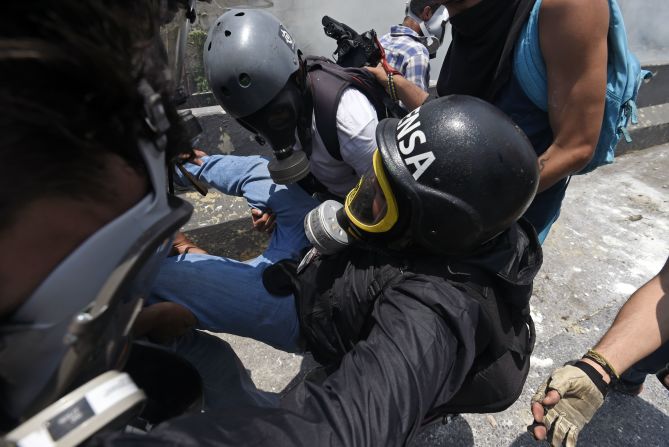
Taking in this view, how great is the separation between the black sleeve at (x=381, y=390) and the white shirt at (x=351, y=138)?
86 centimetres

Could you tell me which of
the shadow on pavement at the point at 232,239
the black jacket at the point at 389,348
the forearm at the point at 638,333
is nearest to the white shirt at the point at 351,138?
the black jacket at the point at 389,348

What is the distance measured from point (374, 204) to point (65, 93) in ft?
3.38

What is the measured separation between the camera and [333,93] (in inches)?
79.5

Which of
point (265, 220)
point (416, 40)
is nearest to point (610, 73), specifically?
point (265, 220)

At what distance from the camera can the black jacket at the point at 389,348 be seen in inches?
35.5

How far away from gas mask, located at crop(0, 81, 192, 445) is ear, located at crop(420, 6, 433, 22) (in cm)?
389

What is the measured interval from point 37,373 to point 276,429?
18.1 inches

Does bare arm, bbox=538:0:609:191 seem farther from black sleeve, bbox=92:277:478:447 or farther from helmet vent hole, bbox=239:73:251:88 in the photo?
helmet vent hole, bbox=239:73:251:88

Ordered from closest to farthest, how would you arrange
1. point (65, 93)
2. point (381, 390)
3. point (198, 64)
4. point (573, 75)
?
point (65, 93)
point (381, 390)
point (573, 75)
point (198, 64)

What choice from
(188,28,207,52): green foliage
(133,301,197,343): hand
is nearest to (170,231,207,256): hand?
(133,301,197,343): hand

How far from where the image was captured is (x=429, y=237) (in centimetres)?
138

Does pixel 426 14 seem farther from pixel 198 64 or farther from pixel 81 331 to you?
pixel 198 64

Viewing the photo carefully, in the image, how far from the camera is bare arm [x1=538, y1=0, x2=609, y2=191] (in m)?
1.52

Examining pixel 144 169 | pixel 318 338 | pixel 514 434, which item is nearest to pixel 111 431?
pixel 144 169
